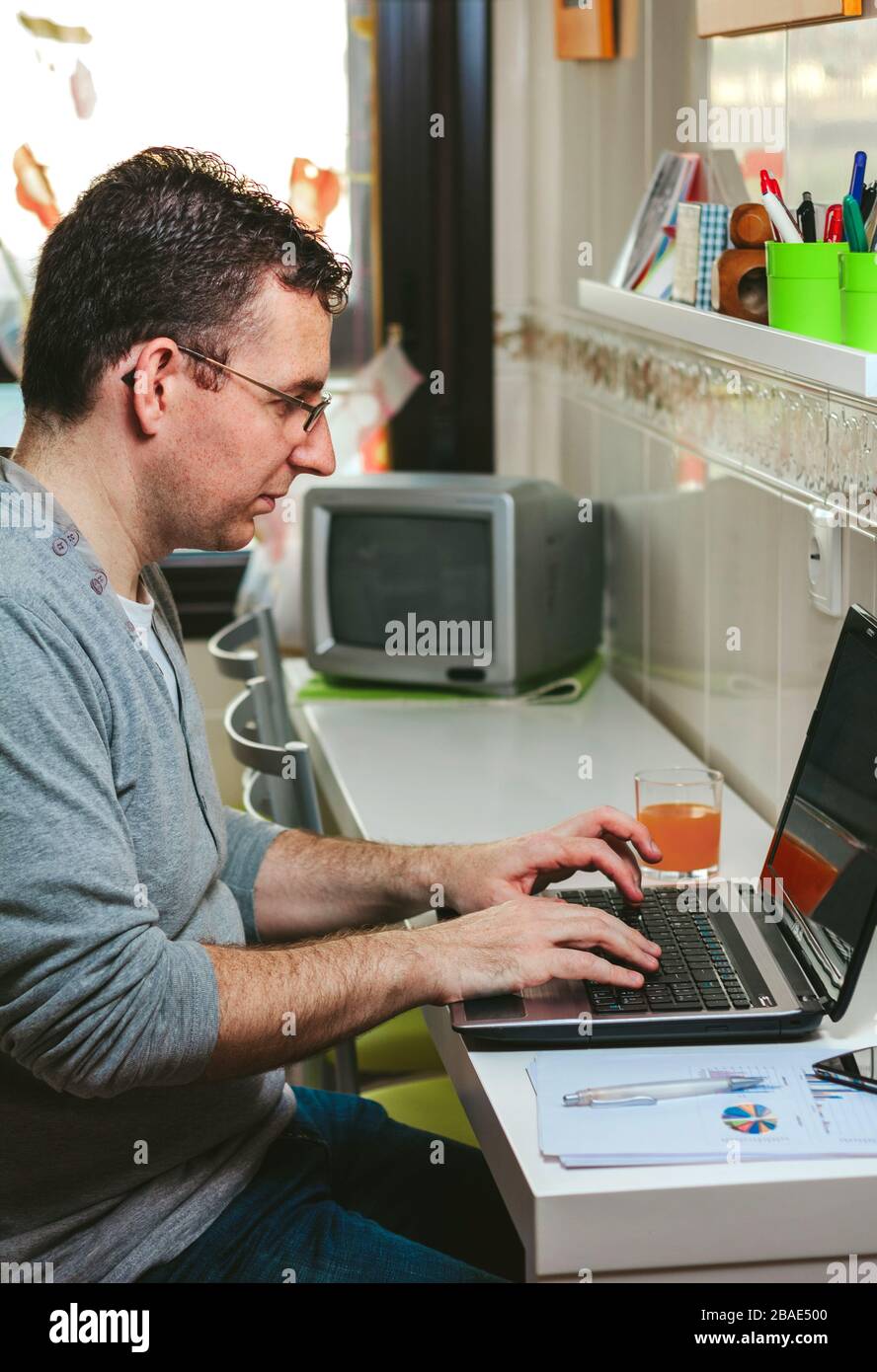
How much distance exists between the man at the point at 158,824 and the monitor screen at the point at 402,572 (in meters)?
→ 1.06

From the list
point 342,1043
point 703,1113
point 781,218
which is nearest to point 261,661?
point 342,1043

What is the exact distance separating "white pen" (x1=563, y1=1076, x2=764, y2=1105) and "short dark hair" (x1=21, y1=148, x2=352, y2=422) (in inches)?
24.3

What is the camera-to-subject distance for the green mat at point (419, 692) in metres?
2.40

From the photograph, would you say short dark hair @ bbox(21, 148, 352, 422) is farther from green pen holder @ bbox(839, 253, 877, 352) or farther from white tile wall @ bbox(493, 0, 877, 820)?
white tile wall @ bbox(493, 0, 877, 820)

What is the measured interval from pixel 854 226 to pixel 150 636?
70cm

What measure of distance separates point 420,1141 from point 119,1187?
14.7 inches

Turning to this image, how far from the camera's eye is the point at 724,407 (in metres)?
1.90

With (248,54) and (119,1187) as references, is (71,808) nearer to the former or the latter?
(119,1187)

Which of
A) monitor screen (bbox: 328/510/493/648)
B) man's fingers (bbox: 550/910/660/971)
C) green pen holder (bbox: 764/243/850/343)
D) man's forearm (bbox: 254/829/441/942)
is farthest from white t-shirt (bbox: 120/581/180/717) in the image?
monitor screen (bbox: 328/510/493/648)

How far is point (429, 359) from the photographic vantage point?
321 centimetres

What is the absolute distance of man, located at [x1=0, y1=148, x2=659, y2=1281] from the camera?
1075 millimetres

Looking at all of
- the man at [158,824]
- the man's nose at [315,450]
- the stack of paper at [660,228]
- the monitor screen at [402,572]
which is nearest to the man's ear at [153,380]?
the man at [158,824]

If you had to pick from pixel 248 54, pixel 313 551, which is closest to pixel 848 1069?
pixel 313 551

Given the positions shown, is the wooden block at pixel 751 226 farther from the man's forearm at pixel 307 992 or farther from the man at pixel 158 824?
the man's forearm at pixel 307 992
